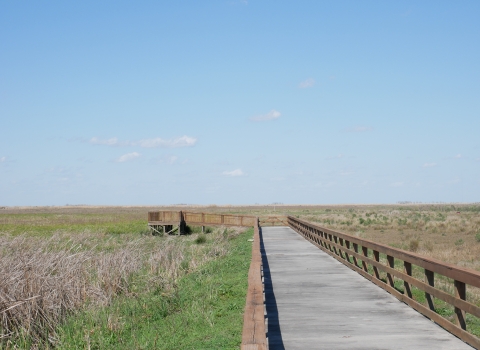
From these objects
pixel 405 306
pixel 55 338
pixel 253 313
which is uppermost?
pixel 253 313

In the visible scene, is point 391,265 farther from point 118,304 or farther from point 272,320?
point 118,304

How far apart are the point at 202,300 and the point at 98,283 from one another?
501 cm

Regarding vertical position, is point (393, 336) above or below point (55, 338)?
above

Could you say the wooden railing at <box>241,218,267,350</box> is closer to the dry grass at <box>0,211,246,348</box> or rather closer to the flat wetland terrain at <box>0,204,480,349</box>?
the flat wetland terrain at <box>0,204,480,349</box>

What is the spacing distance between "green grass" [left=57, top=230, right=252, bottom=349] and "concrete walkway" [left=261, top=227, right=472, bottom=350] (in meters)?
0.66

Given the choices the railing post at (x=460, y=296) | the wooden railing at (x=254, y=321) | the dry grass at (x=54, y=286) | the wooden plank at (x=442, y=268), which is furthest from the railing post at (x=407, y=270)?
the dry grass at (x=54, y=286)

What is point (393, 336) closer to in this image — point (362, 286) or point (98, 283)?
point (362, 286)

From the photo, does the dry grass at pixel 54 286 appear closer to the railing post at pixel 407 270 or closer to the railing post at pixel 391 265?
Result: the railing post at pixel 391 265

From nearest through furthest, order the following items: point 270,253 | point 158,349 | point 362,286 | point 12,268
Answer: point 158,349
point 362,286
point 12,268
point 270,253

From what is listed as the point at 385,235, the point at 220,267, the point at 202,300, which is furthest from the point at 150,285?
the point at 385,235

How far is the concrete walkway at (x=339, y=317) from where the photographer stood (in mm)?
7191

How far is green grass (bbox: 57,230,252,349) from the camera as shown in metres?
8.14

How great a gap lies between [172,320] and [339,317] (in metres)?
3.18

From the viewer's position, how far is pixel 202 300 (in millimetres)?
10820
